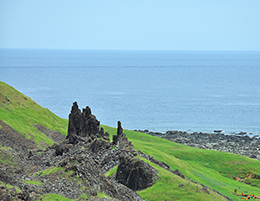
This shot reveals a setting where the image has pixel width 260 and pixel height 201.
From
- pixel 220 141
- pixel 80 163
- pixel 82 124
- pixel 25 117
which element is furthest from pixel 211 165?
pixel 80 163

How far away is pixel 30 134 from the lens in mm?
93125

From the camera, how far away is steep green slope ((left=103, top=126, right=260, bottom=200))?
73.9 meters

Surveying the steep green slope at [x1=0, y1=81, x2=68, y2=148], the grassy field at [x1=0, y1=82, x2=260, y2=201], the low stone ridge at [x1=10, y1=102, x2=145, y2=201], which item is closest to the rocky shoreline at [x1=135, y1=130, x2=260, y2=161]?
the grassy field at [x1=0, y1=82, x2=260, y2=201]

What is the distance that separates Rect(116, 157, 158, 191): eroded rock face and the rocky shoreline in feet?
200

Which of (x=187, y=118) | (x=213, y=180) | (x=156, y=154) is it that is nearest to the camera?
(x=213, y=180)

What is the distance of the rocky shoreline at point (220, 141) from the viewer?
117425 mm

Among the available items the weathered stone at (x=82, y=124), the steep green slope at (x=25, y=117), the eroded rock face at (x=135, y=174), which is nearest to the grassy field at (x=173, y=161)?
the steep green slope at (x=25, y=117)

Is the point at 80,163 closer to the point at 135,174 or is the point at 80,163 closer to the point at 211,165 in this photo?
the point at 135,174

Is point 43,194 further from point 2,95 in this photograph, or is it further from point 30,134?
point 2,95

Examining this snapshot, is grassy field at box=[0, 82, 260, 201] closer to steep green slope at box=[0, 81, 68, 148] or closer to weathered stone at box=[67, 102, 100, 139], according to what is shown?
steep green slope at box=[0, 81, 68, 148]

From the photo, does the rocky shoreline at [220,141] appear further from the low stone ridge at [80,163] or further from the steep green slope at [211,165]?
the low stone ridge at [80,163]

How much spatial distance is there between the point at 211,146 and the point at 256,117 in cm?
6883

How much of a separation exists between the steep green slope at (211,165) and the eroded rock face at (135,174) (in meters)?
18.4

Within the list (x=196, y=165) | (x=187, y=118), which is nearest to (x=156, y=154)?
(x=196, y=165)
